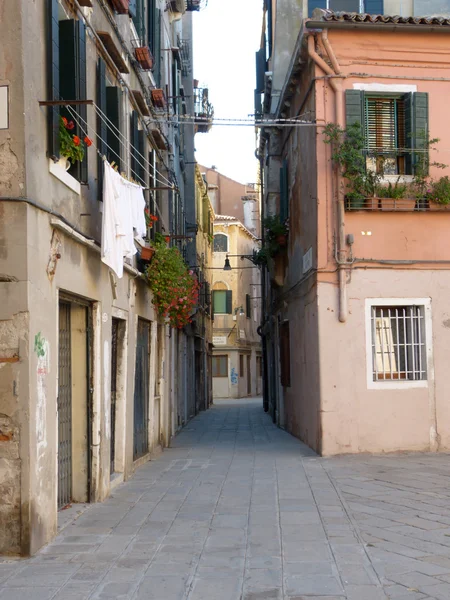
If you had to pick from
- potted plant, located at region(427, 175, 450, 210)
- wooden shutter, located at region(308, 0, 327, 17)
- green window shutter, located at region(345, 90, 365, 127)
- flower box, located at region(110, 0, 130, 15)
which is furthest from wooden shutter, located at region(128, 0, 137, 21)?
wooden shutter, located at region(308, 0, 327, 17)

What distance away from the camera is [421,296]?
13133mm

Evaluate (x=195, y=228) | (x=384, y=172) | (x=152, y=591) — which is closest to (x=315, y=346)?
(x=384, y=172)

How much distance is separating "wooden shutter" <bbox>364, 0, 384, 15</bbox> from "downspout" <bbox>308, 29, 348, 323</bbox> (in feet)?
15.7

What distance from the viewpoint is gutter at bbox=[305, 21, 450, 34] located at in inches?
509

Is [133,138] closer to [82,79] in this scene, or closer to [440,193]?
[82,79]

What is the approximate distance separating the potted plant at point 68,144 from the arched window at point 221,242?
3704 cm

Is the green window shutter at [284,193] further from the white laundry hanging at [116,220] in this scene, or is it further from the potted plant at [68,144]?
the potted plant at [68,144]

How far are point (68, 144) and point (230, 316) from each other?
37000mm

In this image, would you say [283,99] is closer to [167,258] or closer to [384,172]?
[384,172]

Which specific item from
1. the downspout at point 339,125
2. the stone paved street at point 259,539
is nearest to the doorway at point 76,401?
the stone paved street at point 259,539

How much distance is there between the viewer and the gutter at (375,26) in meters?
12.9

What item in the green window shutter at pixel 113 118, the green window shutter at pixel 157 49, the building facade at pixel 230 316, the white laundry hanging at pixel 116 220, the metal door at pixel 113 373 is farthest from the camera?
the building facade at pixel 230 316

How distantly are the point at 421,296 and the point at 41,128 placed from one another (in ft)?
25.1

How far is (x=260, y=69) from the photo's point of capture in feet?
80.8
